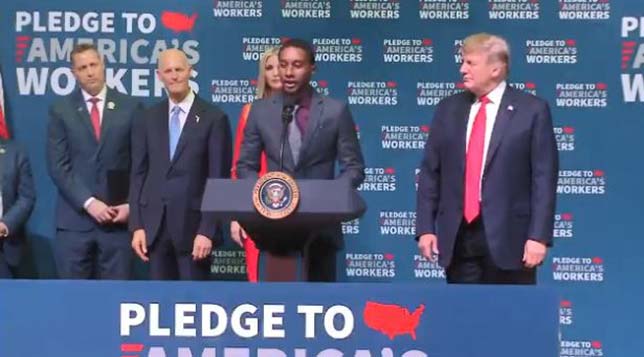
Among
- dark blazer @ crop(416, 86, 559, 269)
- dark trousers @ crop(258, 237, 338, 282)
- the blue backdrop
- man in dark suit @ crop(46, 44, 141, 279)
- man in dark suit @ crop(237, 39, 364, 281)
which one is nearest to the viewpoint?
dark trousers @ crop(258, 237, 338, 282)

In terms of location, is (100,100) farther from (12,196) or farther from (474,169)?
(474,169)

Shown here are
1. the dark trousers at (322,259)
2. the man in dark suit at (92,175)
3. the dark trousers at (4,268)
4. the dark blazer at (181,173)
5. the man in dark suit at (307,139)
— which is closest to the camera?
the man in dark suit at (307,139)

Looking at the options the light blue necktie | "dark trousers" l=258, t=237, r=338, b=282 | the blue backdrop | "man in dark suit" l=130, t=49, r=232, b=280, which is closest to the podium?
"dark trousers" l=258, t=237, r=338, b=282

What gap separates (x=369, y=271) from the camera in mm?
6504

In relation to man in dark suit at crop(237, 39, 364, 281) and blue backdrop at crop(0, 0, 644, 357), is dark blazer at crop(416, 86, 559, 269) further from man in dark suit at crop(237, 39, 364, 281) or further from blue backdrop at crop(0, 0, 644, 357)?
blue backdrop at crop(0, 0, 644, 357)

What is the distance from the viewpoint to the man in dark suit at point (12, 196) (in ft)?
19.7

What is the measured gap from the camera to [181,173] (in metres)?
5.42

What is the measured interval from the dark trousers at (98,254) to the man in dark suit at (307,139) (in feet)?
4.47

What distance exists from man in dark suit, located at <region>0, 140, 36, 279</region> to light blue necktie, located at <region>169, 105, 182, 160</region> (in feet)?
3.38

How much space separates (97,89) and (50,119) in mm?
292

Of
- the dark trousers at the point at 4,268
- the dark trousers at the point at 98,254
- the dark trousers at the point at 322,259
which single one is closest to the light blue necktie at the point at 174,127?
the dark trousers at the point at 98,254

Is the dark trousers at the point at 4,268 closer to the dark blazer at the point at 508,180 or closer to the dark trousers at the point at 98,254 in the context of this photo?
the dark trousers at the point at 98,254

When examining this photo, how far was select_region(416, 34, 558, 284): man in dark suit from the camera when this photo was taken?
173 inches

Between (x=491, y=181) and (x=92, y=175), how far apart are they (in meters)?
2.33
